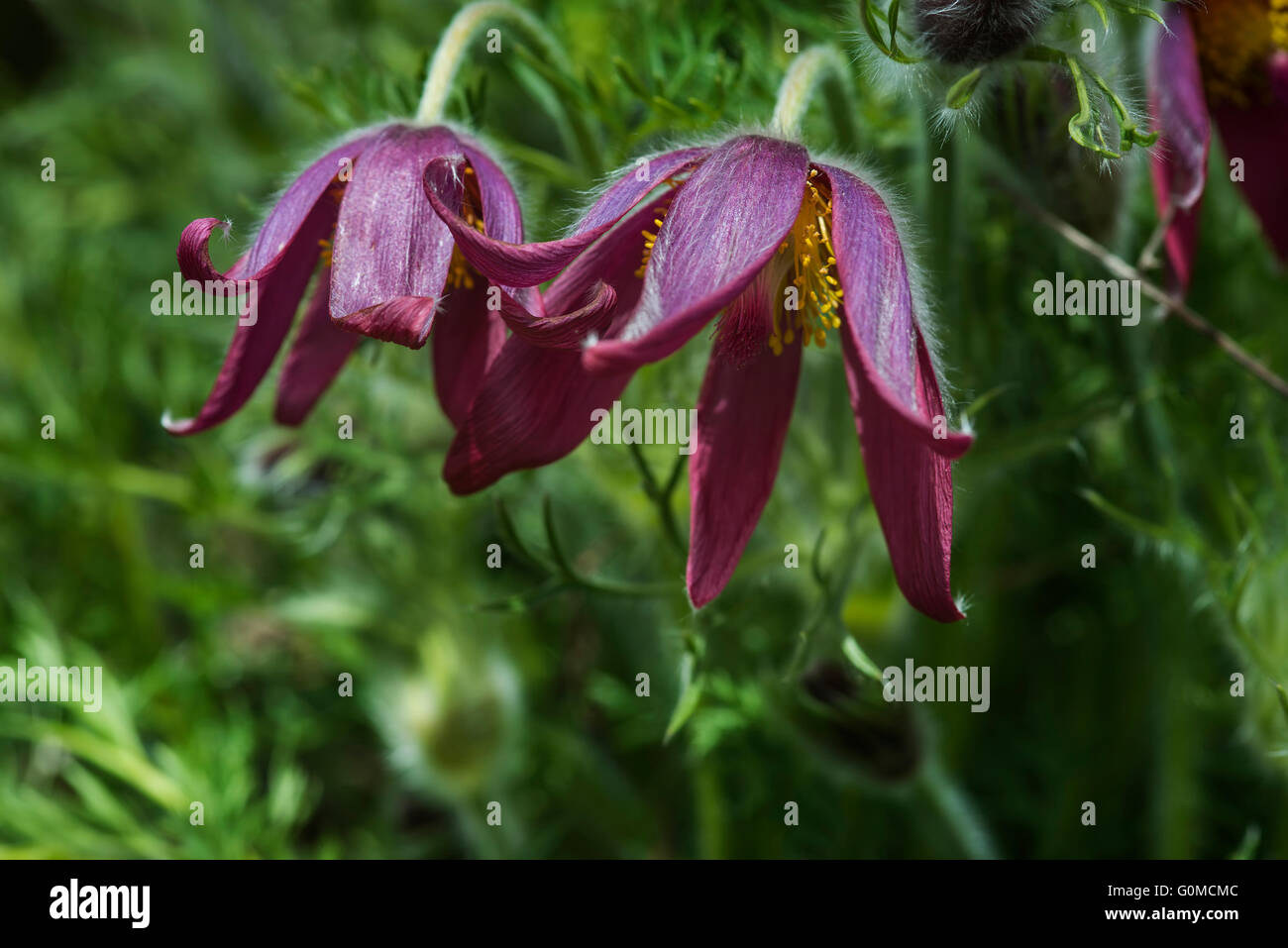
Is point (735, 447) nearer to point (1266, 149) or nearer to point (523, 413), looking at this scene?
point (523, 413)

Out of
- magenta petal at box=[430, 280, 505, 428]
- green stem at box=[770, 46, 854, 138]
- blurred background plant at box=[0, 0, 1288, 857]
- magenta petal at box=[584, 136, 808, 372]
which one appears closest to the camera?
magenta petal at box=[584, 136, 808, 372]

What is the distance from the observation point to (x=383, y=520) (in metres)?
1.60

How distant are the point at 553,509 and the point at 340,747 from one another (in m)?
0.55

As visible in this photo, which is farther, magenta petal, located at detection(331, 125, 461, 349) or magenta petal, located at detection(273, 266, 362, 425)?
magenta petal, located at detection(273, 266, 362, 425)

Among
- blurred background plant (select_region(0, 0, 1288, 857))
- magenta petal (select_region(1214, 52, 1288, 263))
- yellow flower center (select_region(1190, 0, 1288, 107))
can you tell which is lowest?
blurred background plant (select_region(0, 0, 1288, 857))

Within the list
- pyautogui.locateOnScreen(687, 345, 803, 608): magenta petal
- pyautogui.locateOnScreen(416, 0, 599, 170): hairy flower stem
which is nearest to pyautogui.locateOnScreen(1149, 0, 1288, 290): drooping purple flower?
pyautogui.locateOnScreen(687, 345, 803, 608): magenta petal

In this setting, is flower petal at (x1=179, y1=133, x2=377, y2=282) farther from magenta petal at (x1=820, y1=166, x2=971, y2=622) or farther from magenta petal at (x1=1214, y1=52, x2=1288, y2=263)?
magenta petal at (x1=1214, y1=52, x2=1288, y2=263)

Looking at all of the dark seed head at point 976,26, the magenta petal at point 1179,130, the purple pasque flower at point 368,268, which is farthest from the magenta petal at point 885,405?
the magenta petal at point 1179,130

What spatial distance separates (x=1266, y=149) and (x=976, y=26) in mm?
453

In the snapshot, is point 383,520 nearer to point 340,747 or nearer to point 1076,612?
point 340,747

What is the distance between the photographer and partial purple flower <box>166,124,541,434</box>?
0.85m

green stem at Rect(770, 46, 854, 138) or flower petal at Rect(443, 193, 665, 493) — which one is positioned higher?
green stem at Rect(770, 46, 854, 138)

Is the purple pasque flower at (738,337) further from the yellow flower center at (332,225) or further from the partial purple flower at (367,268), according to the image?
the yellow flower center at (332,225)
